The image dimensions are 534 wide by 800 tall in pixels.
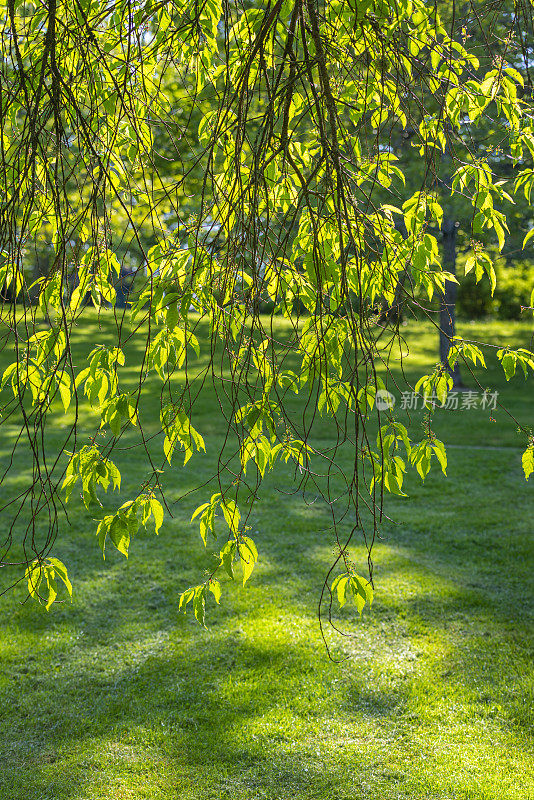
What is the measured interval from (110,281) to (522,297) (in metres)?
22.0

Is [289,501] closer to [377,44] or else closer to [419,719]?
[419,719]

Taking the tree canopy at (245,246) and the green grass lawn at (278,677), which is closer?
the tree canopy at (245,246)

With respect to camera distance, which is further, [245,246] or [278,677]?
[278,677]

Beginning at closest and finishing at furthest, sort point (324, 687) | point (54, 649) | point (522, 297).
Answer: point (324, 687)
point (54, 649)
point (522, 297)

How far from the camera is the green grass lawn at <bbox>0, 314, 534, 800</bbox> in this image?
146 inches

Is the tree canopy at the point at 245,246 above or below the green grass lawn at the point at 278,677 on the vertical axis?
above

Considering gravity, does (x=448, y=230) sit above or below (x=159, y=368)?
above

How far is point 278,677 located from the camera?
4.56m

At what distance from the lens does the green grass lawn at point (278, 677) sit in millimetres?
3705

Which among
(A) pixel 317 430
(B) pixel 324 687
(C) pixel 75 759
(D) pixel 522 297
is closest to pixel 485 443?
(A) pixel 317 430

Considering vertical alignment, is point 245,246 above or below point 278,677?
above

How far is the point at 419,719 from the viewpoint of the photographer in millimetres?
4160

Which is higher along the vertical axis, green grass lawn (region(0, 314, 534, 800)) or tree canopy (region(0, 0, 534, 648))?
tree canopy (region(0, 0, 534, 648))

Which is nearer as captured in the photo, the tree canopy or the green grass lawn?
the tree canopy
